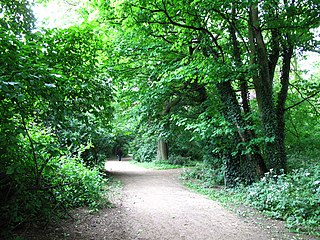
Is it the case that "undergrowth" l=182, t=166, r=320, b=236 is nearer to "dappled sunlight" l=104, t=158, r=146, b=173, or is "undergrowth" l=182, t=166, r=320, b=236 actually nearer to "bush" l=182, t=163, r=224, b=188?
"bush" l=182, t=163, r=224, b=188

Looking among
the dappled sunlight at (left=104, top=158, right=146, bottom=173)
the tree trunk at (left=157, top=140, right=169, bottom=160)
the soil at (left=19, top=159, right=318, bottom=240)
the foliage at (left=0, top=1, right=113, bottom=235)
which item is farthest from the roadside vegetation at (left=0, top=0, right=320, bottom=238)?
the tree trunk at (left=157, top=140, right=169, bottom=160)

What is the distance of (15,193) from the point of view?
397cm

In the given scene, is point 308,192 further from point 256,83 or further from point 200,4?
point 200,4

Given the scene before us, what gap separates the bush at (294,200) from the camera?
557cm

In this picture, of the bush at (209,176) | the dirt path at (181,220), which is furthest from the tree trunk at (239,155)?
the dirt path at (181,220)

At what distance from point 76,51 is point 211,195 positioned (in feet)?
24.1

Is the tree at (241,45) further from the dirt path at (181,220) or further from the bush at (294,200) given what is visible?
the dirt path at (181,220)

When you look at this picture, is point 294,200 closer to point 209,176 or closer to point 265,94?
point 265,94

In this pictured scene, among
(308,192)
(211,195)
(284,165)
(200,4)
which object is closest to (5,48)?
(200,4)

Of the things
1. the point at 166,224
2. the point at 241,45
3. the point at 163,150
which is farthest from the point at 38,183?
the point at 163,150

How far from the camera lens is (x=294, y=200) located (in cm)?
607

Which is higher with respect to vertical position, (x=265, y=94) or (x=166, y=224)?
(x=265, y=94)

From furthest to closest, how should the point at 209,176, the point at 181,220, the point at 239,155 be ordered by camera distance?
1. the point at 209,176
2. the point at 239,155
3. the point at 181,220

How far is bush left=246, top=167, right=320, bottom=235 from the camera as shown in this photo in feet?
18.3
